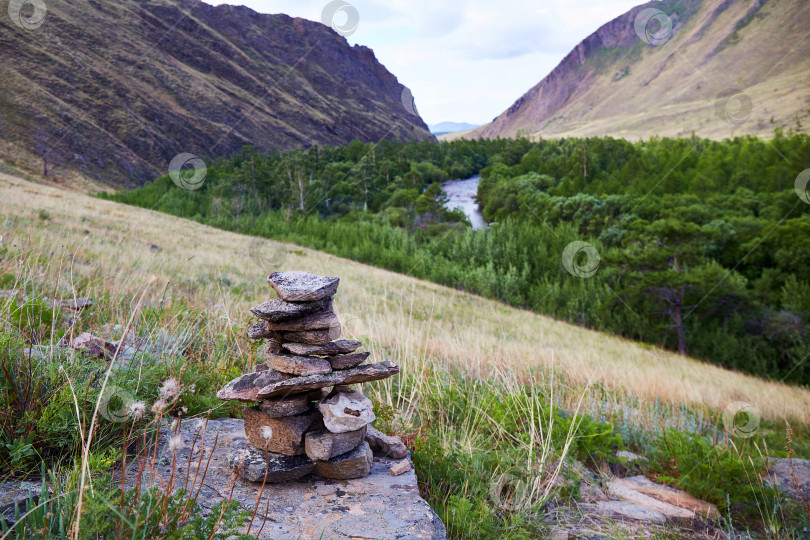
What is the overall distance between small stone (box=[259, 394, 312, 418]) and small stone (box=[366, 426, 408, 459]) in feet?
1.78

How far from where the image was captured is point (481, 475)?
120 inches

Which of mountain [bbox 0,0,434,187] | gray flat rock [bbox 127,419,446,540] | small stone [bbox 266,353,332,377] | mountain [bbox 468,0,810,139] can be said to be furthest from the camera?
mountain [bbox 468,0,810,139]

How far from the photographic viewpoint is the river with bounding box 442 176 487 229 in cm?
4247

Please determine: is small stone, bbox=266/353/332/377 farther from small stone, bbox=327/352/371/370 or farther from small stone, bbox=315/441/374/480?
small stone, bbox=315/441/374/480

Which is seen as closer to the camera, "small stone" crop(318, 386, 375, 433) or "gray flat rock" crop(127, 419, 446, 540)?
"gray flat rock" crop(127, 419, 446, 540)

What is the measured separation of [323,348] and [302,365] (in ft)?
0.49

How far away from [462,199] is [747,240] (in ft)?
83.7

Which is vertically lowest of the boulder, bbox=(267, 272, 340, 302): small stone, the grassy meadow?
the grassy meadow

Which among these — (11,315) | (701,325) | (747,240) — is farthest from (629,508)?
(747,240)

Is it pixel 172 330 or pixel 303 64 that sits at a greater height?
pixel 303 64

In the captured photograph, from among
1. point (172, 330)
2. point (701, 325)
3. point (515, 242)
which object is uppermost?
point (515, 242)

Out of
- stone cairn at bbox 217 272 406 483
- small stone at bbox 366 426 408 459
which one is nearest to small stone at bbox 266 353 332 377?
stone cairn at bbox 217 272 406 483

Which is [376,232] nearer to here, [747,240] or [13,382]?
[747,240]

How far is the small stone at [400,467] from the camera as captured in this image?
8.68ft
